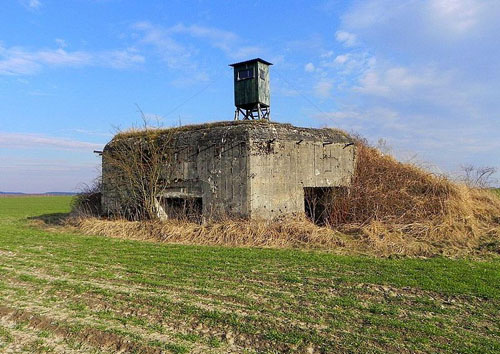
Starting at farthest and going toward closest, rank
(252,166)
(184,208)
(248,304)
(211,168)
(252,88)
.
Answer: (252,88) < (184,208) < (211,168) < (252,166) < (248,304)

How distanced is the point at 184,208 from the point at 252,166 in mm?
2864

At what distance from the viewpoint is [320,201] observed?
1252cm

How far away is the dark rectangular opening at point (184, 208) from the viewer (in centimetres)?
1222

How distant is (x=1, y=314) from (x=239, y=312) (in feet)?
9.71

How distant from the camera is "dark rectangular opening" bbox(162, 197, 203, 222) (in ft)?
40.1

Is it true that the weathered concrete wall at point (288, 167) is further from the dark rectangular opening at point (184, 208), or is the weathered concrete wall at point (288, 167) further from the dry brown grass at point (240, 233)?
the dark rectangular opening at point (184, 208)

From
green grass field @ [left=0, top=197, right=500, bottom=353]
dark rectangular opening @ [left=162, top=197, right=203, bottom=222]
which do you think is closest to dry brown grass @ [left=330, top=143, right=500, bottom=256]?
green grass field @ [left=0, top=197, right=500, bottom=353]

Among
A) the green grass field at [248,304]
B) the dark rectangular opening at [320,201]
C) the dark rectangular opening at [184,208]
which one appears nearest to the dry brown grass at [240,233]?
the dark rectangular opening at [184,208]

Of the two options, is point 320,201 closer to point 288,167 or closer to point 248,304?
point 288,167

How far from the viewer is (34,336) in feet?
13.2

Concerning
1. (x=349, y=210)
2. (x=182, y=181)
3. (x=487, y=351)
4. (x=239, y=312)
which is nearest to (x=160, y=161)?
(x=182, y=181)

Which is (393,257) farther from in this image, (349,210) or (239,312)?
(239,312)

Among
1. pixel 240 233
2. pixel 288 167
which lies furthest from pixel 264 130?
pixel 240 233

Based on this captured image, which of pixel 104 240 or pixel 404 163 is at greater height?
pixel 404 163
